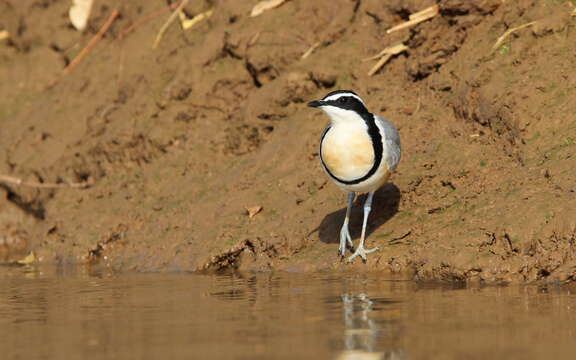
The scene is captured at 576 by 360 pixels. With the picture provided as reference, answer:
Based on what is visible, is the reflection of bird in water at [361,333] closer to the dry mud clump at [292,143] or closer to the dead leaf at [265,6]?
the dry mud clump at [292,143]

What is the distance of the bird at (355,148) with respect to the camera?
826 centimetres

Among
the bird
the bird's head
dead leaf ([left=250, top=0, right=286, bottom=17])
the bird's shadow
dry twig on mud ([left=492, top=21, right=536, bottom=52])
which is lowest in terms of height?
the bird's shadow

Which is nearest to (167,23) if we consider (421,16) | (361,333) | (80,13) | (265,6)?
(265,6)

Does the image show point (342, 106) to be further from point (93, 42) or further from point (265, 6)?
point (93, 42)

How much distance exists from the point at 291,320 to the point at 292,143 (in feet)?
15.8

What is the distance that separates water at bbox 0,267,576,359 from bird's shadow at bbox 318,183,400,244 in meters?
1.01

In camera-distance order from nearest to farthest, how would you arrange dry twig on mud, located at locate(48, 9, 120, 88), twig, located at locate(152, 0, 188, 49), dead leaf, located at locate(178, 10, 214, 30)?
dead leaf, located at locate(178, 10, 214, 30) → twig, located at locate(152, 0, 188, 49) → dry twig on mud, located at locate(48, 9, 120, 88)

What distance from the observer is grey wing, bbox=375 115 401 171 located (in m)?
8.42

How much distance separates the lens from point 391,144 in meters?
8.50

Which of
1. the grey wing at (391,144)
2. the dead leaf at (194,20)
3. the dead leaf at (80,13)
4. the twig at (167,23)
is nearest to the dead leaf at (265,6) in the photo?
the dead leaf at (194,20)

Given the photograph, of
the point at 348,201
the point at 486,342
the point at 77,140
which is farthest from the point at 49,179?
the point at 486,342

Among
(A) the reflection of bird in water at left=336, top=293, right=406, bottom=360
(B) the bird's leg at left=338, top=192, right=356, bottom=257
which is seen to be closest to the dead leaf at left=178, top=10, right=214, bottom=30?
(B) the bird's leg at left=338, top=192, right=356, bottom=257

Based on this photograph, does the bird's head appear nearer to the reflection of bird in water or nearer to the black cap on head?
the black cap on head

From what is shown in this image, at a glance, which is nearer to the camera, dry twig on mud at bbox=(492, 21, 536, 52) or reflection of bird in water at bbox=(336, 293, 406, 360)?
reflection of bird in water at bbox=(336, 293, 406, 360)
